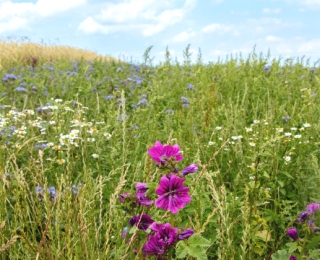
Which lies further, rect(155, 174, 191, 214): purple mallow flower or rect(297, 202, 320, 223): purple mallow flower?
rect(297, 202, 320, 223): purple mallow flower

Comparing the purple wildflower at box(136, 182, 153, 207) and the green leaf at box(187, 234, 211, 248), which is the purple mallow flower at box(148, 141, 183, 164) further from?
the green leaf at box(187, 234, 211, 248)

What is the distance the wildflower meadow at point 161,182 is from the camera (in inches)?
61.0

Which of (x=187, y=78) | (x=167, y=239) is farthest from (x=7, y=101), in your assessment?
(x=167, y=239)

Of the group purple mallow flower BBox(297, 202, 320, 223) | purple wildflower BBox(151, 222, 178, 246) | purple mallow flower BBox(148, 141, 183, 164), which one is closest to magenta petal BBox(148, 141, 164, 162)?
purple mallow flower BBox(148, 141, 183, 164)

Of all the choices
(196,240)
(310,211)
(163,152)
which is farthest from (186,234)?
(310,211)

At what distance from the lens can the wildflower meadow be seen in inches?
61.0

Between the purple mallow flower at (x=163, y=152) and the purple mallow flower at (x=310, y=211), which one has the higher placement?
the purple mallow flower at (x=163, y=152)

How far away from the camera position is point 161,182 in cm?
144

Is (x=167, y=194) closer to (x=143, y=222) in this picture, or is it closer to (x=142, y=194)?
(x=142, y=194)

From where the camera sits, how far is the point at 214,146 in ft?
10.8

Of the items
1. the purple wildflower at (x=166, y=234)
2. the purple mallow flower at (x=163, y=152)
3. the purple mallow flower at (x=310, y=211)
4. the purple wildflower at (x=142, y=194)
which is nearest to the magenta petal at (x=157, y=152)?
the purple mallow flower at (x=163, y=152)

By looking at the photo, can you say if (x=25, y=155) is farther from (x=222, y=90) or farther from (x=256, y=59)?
(x=256, y=59)

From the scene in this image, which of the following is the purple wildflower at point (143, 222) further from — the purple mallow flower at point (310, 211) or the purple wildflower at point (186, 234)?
the purple mallow flower at point (310, 211)

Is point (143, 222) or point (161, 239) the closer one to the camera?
point (161, 239)
